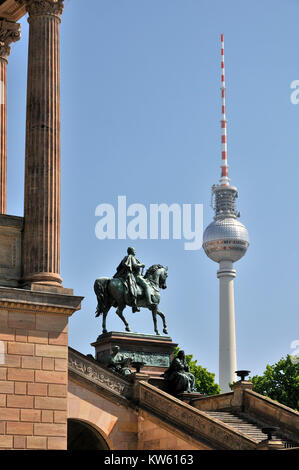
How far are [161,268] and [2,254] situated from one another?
29.3 meters

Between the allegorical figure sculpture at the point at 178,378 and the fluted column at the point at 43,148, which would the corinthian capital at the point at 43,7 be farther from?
the allegorical figure sculpture at the point at 178,378

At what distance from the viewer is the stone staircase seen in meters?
45.3

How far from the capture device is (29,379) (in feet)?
92.1

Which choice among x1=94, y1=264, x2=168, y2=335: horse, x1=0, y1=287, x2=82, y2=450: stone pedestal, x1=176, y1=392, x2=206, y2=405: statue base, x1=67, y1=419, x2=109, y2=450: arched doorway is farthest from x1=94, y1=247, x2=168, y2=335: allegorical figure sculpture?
x1=0, y1=287, x2=82, y2=450: stone pedestal

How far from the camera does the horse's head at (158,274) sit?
5769 cm

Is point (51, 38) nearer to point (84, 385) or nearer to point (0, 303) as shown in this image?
point (0, 303)

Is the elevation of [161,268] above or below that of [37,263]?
above

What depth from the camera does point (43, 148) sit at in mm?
30625

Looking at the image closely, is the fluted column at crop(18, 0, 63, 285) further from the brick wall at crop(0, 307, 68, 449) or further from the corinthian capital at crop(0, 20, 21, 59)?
the corinthian capital at crop(0, 20, 21, 59)

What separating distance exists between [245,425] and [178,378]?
19.5 feet

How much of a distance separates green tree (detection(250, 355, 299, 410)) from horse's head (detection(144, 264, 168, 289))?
110 ft

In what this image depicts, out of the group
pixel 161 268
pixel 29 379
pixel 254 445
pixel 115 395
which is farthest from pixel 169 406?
pixel 29 379
